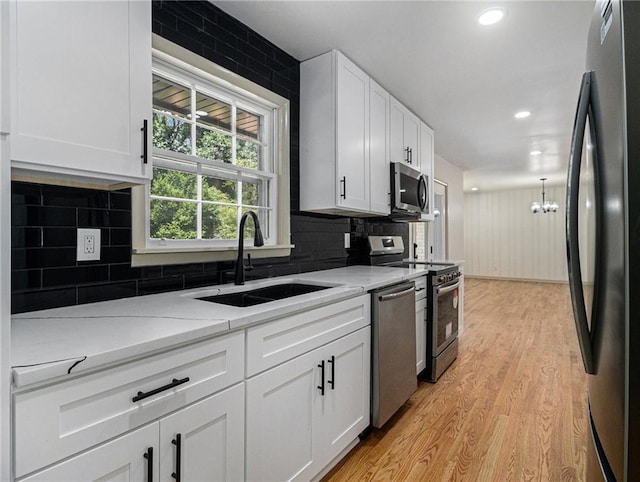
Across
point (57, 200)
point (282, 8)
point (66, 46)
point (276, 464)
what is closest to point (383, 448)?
point (276, 464)

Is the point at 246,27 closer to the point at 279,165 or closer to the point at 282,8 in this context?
the point at 282,8

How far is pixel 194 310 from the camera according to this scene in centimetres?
127

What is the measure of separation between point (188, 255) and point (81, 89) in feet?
2.77

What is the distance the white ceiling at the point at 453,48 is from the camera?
6.25ft

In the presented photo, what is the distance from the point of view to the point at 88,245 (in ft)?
4.47

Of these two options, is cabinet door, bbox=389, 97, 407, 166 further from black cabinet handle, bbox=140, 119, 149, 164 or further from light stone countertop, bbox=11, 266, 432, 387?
black cabinet handle, bbox=140, 119, 149, 164

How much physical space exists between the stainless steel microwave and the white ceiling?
2.22ft

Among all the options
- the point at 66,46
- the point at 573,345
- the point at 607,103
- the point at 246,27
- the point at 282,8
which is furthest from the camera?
the point at 573,345

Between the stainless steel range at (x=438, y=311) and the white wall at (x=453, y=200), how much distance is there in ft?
8.13

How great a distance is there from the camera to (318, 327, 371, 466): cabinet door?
5.36 ft

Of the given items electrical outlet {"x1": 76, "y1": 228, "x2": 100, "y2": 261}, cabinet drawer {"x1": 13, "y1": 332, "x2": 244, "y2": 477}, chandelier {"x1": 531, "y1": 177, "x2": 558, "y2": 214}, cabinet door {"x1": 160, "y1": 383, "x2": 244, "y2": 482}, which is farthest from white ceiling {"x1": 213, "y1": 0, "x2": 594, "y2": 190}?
chandelier {"x1": 531, "y1": 177, "x2": 558, "y2": 214}

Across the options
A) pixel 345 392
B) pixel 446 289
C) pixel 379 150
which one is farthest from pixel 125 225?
pixel 446 289

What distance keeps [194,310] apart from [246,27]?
176 cm

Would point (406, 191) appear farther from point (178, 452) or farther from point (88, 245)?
point (178, 452)
